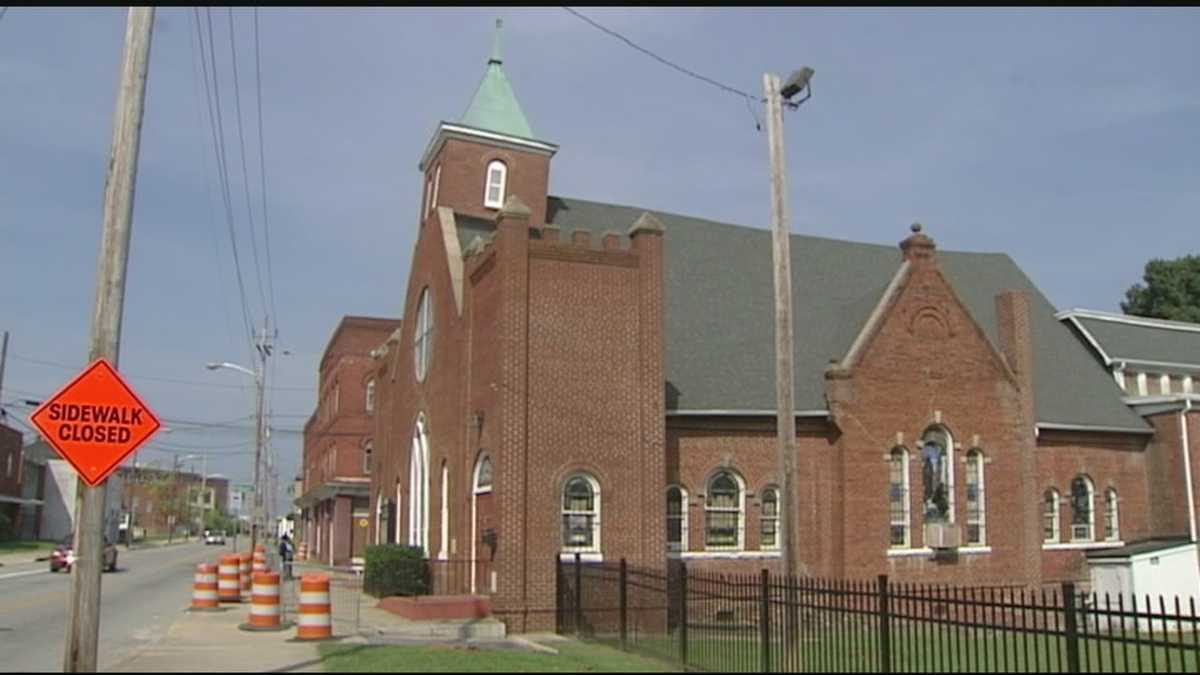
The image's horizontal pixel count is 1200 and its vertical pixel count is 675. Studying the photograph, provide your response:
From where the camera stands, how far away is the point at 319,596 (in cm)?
1773

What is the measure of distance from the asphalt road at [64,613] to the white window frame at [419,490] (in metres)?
6.19

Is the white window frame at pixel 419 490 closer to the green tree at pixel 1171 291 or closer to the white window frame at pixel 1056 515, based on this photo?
the white window frame at pixel 1056 515

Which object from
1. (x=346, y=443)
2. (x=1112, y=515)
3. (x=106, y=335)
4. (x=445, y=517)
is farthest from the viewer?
(x=346, y=443)

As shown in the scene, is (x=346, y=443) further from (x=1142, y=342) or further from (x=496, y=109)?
(x=1142, y=342)

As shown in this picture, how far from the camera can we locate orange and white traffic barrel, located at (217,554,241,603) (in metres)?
26.9

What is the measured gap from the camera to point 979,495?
29.1 m

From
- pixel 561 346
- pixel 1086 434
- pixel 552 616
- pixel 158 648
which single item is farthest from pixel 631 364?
pixel 1086 434

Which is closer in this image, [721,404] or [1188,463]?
[721,404]

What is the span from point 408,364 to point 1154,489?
22.4 meters

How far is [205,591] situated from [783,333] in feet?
45.8

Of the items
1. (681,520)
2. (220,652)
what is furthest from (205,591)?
(681,520)

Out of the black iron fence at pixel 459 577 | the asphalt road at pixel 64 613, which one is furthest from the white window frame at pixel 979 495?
the asphalt road at pixel 64 613

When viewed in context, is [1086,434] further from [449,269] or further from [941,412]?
[449,269]

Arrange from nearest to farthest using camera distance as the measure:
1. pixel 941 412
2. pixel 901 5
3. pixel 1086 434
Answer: pixel 901 5
pixel 941 412
pixel 1086 434
